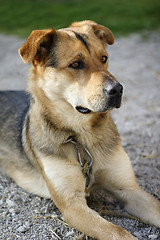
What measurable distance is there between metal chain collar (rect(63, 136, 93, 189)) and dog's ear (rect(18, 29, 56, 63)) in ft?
3.29

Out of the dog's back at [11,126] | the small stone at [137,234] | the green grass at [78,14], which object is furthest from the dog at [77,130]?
the green grass at [78,14]

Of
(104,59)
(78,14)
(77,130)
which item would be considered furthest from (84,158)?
(78,14)

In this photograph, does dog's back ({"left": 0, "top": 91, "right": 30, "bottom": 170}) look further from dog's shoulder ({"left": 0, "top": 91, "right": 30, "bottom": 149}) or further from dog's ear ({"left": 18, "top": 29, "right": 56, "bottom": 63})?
dog's ear ({"left": 18, "top": 29, "right": 56, "bottom": 63})

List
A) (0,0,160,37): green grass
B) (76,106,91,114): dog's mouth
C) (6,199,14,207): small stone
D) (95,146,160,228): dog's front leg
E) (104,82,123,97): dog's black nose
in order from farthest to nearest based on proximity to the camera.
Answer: (0,0,160,37): green grass < (6,199,14,207): small stone < (95,146,160,228): dog's front leg < (76,106,91,114): dog's mouth < (104,82,123,97): dog's black nose

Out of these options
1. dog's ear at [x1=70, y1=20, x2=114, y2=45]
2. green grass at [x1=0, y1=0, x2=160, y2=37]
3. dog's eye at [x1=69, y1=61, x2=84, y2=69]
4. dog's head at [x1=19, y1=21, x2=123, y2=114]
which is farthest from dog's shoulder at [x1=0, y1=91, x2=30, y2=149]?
green grass at [x1=0, y1=0, x2=160, y2=37]

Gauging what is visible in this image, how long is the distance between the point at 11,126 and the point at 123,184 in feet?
5.85

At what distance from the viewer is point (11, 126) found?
4.28 metres

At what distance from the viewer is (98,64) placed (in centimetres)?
332

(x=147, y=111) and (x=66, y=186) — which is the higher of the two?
(x=66, y=186)

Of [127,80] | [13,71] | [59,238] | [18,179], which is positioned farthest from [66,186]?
[13,71]

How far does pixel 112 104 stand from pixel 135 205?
1.21 meters

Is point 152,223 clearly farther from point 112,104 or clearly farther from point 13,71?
point 13,71

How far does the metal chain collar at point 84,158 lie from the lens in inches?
135

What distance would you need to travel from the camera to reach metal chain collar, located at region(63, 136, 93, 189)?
11.3ft
